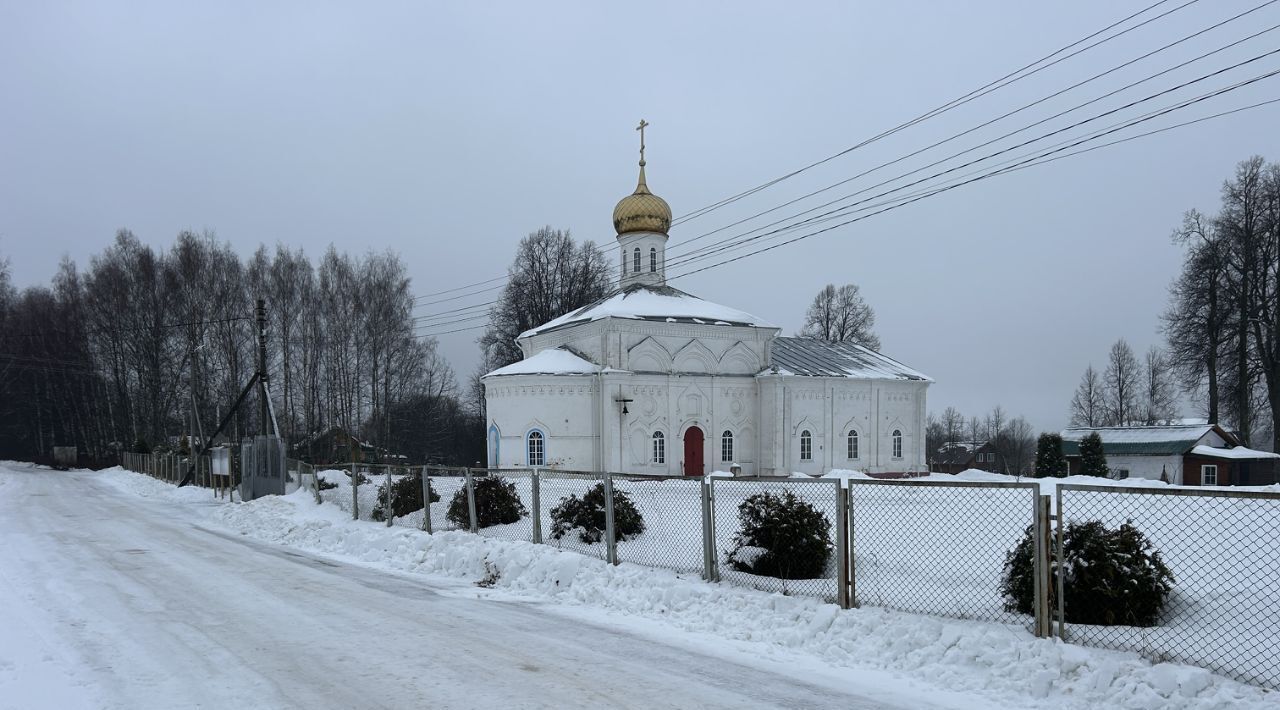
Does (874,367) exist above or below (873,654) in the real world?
above

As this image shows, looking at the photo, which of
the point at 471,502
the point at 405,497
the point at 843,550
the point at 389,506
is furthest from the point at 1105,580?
the point at 405,497

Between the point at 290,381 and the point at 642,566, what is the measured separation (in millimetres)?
39004

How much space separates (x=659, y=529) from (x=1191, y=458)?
31.7m

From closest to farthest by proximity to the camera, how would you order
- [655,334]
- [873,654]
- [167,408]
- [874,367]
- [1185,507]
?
1. [873,654]
2. [1185,507]
3. [655,334]
4. [874,367]
5. [167,408]

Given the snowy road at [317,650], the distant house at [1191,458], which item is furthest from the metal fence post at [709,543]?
the distant house at [1191,458]

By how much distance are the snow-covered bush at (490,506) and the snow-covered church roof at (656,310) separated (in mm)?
16201

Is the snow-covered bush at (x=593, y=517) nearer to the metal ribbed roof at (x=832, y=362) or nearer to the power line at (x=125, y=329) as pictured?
the metal ribbed roof at (x=832, y=362)

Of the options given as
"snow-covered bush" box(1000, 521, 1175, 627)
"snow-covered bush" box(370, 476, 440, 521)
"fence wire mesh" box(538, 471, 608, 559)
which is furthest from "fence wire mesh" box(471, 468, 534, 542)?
"snow-covered bush" box(1000, 521, 1175, 627)

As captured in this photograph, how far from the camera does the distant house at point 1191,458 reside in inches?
1328

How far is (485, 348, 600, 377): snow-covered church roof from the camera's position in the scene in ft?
98.9

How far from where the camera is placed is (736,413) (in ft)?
109

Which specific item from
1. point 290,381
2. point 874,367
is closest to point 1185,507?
point 874,367

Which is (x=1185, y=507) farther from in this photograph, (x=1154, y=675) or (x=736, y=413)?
(x=736, y=413)

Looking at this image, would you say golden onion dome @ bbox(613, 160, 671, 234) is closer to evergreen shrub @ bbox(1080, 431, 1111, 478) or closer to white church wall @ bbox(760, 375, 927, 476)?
white church wall @ bbox(760, 375, 927, 476)
